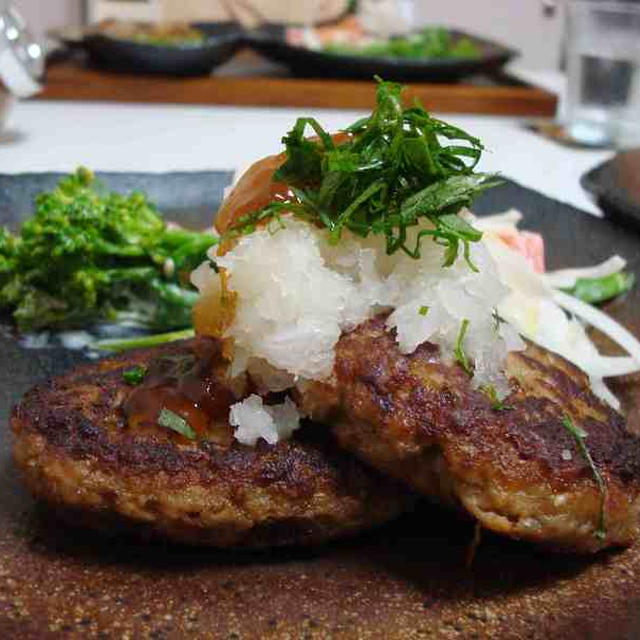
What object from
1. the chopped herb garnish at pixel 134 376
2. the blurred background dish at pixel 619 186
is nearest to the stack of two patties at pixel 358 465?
the chopped herb garnish at pixel 134 376

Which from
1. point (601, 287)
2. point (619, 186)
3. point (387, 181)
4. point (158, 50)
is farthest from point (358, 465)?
point (158, 50)

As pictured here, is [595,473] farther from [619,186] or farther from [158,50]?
[158,50]

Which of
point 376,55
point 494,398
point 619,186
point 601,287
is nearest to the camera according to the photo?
point 494,398

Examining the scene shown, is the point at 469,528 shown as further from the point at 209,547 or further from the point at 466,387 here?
the point at 209,547

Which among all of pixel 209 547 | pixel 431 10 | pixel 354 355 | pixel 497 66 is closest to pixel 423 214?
pixel 354 355

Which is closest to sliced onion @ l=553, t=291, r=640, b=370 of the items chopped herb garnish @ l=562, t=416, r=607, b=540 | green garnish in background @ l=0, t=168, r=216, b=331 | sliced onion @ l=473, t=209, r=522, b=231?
sliced onion @ l=473, t=209, r=522, b=231

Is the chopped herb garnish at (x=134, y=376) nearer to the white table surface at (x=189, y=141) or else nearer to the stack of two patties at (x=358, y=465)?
the stack of two patties at (x=358, y=465)

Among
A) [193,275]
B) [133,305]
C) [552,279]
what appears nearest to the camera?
[193,275]
